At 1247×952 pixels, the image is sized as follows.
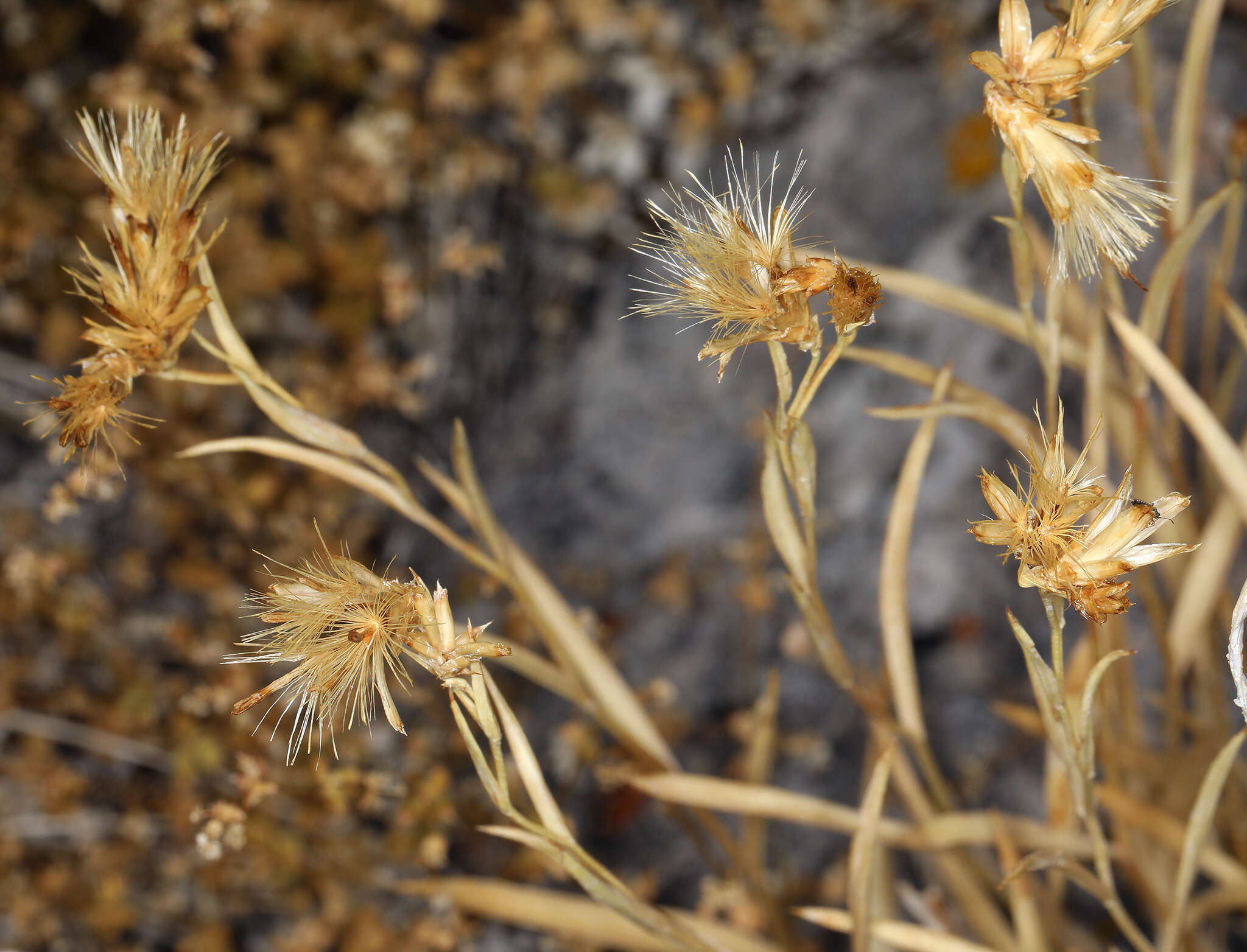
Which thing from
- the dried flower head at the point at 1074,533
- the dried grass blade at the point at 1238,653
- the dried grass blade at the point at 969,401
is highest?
the dried grass blade at the point at 969,401

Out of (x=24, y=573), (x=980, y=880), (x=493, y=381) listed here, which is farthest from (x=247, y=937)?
(x=980, y=880)

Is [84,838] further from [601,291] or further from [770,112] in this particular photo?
[770,112]

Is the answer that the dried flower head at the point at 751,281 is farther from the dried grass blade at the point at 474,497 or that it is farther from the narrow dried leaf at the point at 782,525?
the dried grass blade at the point at 474,497

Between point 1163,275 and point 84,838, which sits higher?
point 1163,275

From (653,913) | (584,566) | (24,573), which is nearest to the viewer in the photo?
(653,913)

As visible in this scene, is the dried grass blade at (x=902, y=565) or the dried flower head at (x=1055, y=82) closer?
the dried flower head at (x=1055, y=82)

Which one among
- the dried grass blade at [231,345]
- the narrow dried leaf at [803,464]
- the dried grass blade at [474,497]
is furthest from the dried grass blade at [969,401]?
the dried grass blade at [231,345]
